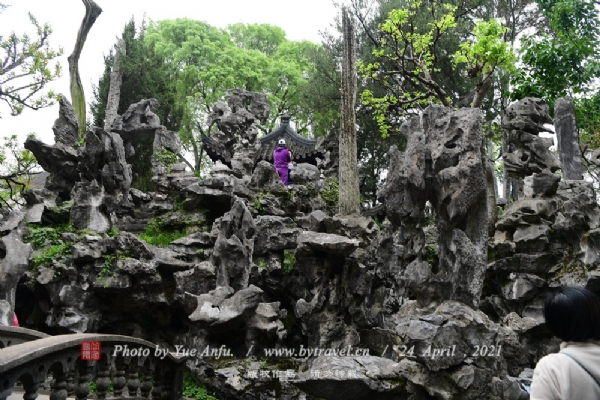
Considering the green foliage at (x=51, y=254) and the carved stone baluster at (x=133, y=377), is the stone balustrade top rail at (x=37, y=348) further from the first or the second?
the green foliage at (x=51, y=254)

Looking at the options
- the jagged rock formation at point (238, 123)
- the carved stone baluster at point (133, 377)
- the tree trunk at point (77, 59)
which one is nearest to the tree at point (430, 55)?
the jagged rock formation at point (238, 123)

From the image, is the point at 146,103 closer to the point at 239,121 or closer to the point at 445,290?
the point at 239,121

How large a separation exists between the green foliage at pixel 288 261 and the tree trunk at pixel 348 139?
114 inches

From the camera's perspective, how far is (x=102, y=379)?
3.83 meters

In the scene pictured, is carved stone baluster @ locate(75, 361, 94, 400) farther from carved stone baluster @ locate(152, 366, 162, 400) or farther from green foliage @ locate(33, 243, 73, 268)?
green foliage @ locate(33, 243, 73, 268)

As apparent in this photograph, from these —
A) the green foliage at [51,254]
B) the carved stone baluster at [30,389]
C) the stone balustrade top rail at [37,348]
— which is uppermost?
the green foliage at [51,254]

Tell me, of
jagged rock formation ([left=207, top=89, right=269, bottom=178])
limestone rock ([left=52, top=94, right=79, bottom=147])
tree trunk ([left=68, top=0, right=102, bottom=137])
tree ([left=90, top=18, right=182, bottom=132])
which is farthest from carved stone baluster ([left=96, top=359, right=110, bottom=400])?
tree ([left=90, top=18, right=182, bottom=132])

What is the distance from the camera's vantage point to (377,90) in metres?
Answer: 18.5

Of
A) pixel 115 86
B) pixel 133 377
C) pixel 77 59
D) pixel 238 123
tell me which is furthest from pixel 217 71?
pixel 133 377

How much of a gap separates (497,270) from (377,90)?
11915 millimetres

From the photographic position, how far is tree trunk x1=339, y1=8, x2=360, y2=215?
464 inches

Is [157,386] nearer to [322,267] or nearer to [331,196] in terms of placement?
[322,267]

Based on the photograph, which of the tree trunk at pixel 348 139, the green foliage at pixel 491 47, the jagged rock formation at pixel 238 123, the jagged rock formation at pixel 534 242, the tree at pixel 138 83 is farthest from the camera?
the tree at pixel 138 83

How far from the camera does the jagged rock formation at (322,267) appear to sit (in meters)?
4.74
